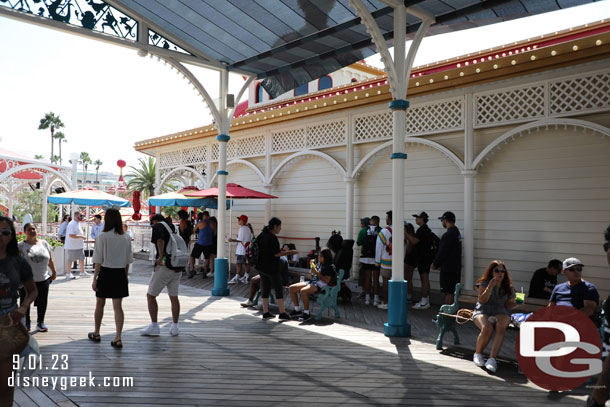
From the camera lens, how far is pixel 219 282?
28.4 feet

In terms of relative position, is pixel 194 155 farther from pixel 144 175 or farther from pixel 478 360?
pixel 144 175

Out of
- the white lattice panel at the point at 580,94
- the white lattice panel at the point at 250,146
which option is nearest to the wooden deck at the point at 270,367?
the white lattice panel at the point at 580,94

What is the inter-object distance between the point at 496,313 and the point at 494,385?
877 mm

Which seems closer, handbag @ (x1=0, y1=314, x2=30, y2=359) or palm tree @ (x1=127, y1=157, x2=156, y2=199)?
handbag @ (x1=0, y1=314, x2=30, y2=359)

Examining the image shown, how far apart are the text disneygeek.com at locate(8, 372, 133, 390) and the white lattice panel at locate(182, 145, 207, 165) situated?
394 inches

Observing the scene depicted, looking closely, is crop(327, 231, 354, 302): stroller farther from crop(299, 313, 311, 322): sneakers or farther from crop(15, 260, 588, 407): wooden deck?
crop(299, 313, 311, 322): sneakers

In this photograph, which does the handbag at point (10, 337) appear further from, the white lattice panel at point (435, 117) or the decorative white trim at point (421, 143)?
the white lattice panel at point (435, 117)

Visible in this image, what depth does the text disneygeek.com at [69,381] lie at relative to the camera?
3.98 metres

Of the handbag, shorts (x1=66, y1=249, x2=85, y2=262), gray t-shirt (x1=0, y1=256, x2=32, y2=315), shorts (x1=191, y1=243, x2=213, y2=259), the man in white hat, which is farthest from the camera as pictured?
shorts (x1=191, y1=243, x2=213, y2=259)

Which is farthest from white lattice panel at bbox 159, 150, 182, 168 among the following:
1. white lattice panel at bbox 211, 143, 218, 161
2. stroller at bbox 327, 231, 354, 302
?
stroller at bbox 327, 231, 354, 302

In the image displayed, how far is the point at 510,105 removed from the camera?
7418 mm

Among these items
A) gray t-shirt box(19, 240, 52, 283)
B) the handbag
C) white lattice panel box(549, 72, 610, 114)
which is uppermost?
white lattice panel box(549, 72, 610, 114)

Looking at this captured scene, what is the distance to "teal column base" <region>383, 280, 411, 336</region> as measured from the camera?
19.2 feet

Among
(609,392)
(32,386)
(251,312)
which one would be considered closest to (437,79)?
(251,312)
